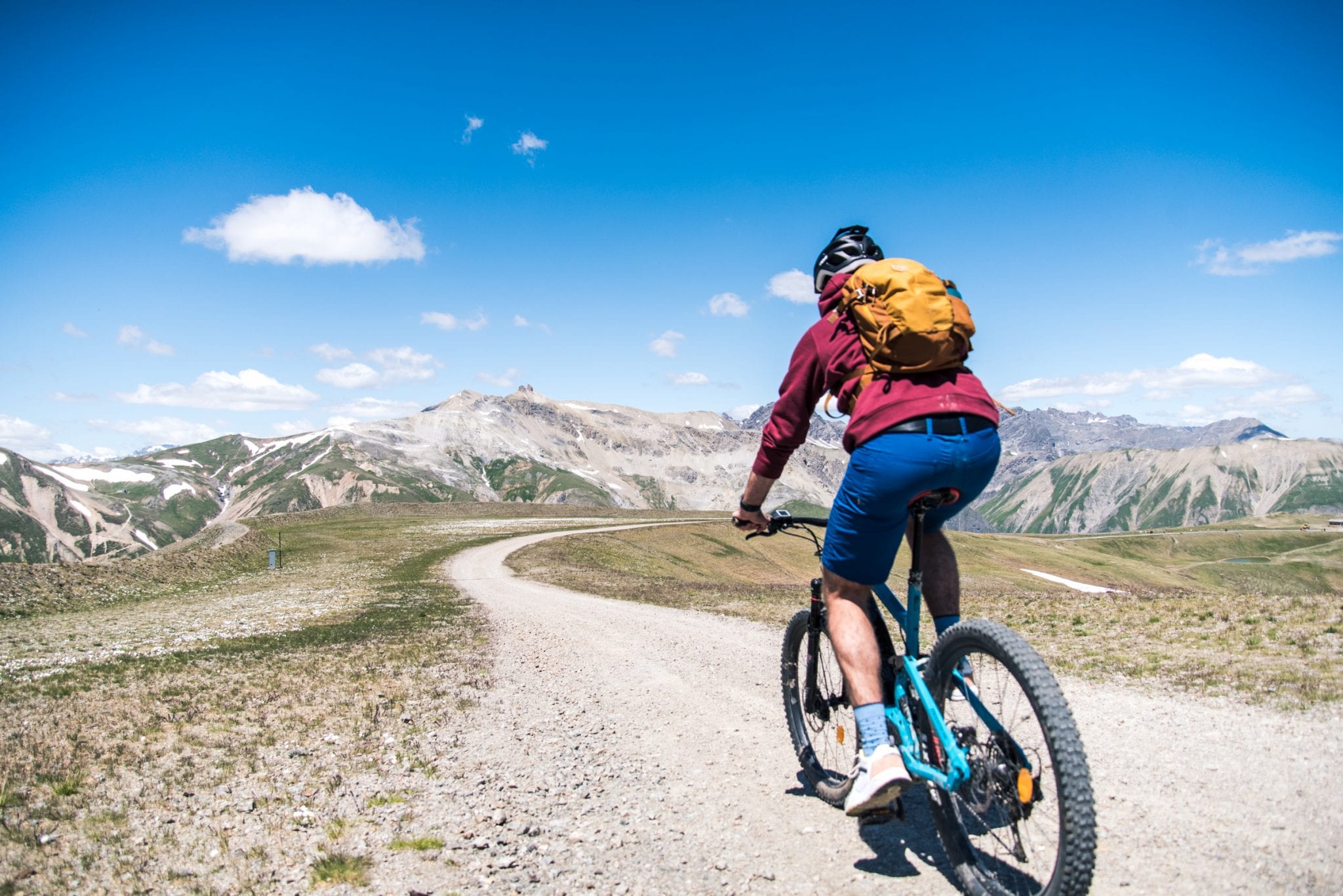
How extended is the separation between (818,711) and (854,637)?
5.79ft

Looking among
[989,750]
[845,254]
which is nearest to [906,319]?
[845,254]

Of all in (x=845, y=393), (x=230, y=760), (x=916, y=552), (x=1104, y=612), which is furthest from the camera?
(x=1104, y=612)

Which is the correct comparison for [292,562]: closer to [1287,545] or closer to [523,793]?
[523,793]

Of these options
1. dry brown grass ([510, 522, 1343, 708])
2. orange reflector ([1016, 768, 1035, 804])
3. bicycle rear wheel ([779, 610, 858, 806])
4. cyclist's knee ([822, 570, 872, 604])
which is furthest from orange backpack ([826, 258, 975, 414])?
bicycle rear wheel ([779, 610, 858, 806])

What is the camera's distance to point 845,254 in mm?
5332

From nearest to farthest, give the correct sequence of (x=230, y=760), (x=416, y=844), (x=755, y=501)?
(x=416, y=844) → (x=755, y=501) → (x=230, y=760)

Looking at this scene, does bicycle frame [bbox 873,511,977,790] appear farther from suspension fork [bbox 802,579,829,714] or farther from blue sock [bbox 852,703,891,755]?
suspension fork [bbox 802,579,829,714]

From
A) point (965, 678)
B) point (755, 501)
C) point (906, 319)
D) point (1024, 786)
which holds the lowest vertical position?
point (1024, 786)

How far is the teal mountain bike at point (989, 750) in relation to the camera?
359cm

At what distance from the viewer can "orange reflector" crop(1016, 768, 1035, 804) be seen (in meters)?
3.80

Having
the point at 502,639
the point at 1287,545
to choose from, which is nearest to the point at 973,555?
the point at 502,639

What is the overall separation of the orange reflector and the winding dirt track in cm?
113

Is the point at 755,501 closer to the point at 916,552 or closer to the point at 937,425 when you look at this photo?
the point at 916,552

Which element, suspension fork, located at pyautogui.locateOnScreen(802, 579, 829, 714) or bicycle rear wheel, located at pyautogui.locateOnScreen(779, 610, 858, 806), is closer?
bicycle rear wheel, located at pyautogui.locateOnScreen(779, 610, 858, 806)
